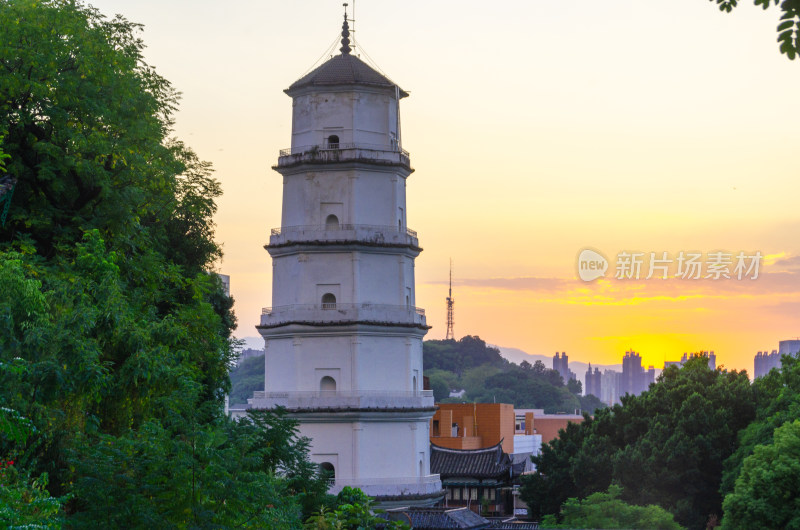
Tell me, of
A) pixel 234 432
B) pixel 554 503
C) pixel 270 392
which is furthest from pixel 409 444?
Result: pixel 234 432

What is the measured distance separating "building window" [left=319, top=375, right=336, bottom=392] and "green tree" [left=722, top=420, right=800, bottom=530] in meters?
15.3

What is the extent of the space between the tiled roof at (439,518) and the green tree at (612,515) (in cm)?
669

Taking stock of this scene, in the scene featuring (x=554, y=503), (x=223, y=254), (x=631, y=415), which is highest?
(x=223, y=254)

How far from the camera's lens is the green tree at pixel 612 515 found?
145ft

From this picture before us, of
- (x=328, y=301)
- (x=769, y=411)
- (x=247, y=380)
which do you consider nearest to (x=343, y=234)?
(x=328, y=301)

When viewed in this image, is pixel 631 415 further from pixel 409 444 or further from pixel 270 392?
pixel 270 392

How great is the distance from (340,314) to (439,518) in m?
10.0

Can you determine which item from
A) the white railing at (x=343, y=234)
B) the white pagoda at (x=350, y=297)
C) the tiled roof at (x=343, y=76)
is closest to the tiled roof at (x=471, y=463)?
the white pagoda at (x=350, y=297)

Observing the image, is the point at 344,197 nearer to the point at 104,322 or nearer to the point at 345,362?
the point at 345,362

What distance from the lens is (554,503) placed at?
54406mm

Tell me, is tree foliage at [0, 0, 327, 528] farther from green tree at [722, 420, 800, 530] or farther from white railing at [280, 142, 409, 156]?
green tree at [722, 420, 800, 530]

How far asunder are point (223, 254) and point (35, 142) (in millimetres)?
12052

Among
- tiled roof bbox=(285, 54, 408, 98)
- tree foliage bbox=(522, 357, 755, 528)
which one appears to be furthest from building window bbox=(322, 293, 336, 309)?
tree foliage bbox=(522, 357, 755, 528)

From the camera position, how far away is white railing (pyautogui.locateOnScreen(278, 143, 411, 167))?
152ft
